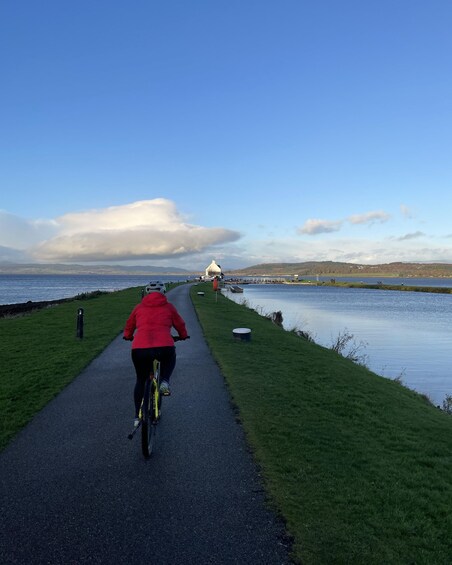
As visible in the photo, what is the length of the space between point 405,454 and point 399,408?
391 centimetres

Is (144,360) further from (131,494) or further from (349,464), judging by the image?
(349,464)

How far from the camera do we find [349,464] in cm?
651

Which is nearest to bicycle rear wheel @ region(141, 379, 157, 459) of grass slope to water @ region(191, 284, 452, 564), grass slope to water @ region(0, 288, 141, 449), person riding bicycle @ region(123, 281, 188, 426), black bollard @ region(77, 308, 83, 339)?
person riding bicycle @ region(123, 281, 188, 426)

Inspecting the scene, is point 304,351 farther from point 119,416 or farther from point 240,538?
point 240,538

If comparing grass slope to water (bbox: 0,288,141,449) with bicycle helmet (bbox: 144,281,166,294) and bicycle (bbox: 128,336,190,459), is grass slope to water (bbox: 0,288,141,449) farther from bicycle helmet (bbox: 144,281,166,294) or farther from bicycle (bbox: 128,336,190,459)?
bicycle helmet (bbox: 144,281,166,294)

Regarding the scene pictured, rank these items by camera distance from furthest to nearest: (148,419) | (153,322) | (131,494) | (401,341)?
1. (401,341)
2. (153,322)
3. (148,419)
4. (131,494)

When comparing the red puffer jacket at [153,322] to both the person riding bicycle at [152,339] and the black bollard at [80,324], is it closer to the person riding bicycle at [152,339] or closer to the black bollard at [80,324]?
the person riding bicycle at [152,339]

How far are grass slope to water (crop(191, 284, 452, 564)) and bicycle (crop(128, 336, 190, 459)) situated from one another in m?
1.63

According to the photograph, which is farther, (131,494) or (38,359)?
(38,359)

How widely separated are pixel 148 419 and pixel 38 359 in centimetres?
907

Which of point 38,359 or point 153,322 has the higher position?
point 153,322

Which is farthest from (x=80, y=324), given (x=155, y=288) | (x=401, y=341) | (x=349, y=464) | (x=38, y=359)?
(x=401, y=341)

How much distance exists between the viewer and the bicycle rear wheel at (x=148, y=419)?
6.14 metres

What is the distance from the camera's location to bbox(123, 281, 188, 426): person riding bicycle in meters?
6.47
